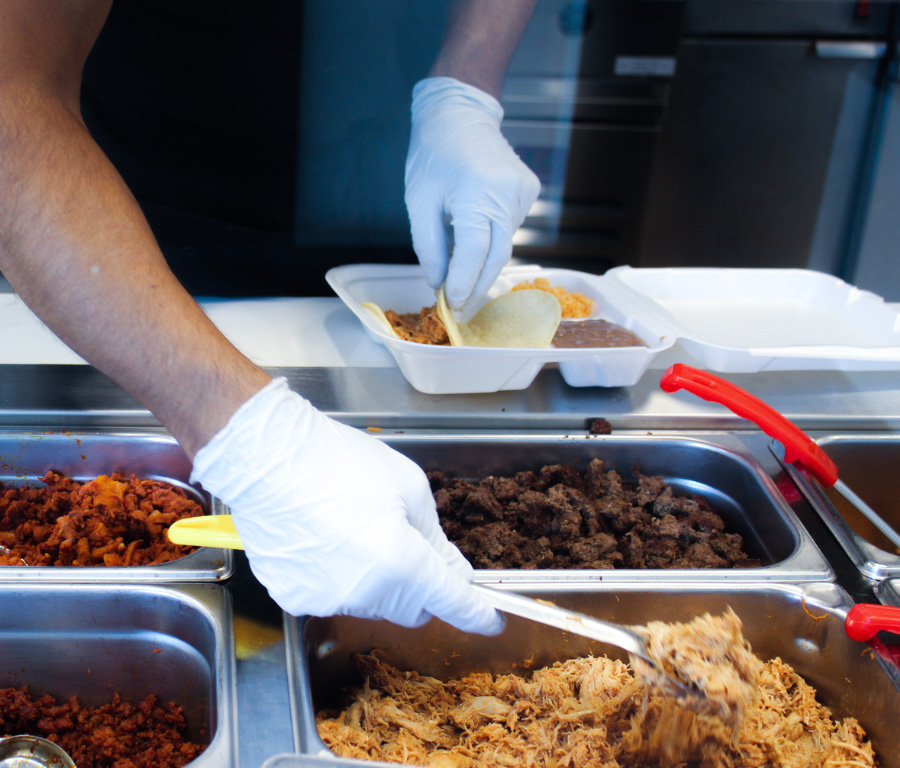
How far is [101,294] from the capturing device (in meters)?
1.02

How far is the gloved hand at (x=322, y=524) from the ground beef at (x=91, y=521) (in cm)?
29

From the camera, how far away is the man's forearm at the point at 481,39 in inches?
78.2

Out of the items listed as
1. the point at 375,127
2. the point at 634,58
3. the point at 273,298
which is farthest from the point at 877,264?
the point at 273,298

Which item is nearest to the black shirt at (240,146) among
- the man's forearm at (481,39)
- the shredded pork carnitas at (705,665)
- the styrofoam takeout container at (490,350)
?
the man's forearm at (481,39)

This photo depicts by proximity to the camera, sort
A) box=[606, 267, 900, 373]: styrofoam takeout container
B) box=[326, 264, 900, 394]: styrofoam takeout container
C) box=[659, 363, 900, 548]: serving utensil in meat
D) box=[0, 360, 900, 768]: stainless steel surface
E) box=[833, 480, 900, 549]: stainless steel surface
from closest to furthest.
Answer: box=[0, 360, 900, 768]: stainless steel surface
box=[833, 480, 900, 549]: stainless steel surface
box=[659, 363, 900, 548]: serving utensil in meat
box=[326, 264, 900, 394]: styrofoam takeout container
box=[606, 267, 900, 373]: styrofoam takeout container

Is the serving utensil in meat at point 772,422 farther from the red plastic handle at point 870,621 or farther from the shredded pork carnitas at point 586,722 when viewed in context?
the shredded pork carnitas at point 586,722

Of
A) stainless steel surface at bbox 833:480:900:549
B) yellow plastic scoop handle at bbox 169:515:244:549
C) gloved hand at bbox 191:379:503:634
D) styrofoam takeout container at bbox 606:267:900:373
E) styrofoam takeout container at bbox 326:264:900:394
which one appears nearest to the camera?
gloved hand at bbox 191:379:503:634

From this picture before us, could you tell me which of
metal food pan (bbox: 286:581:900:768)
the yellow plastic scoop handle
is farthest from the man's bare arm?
metal food pan (bbox: 286:581:900:768)

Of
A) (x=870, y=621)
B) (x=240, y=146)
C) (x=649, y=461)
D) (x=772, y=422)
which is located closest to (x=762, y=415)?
(x=772, y=422)

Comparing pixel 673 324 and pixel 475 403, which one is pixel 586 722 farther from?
pixel 673 324

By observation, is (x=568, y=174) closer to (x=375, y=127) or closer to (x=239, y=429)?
(x=375, y=127)

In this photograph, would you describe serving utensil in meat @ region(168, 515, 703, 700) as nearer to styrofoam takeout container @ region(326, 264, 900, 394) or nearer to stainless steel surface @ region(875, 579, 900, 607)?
stainless steel surface @ region(875, 579, 900, 607)

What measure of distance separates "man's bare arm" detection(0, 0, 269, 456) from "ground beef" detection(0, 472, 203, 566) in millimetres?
332

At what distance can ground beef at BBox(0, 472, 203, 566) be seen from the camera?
4.08 ft
